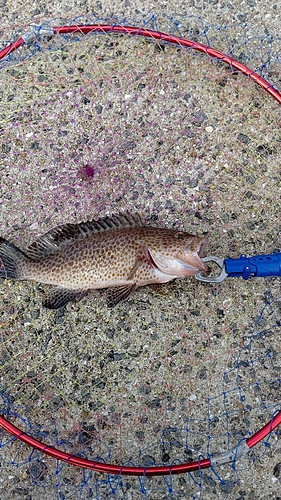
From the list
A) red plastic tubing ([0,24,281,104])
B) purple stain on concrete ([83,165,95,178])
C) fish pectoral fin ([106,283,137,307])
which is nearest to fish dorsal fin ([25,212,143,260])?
fish pectoral fin ([106,283,137,307])

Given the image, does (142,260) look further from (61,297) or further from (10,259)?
(10,259)

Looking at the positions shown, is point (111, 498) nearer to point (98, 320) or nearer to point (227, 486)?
point (227, 486)

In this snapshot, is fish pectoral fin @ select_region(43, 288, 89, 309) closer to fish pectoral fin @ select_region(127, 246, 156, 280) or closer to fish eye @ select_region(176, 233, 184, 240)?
fish pectoral fin @ select_region(127, 246, 156, 280)

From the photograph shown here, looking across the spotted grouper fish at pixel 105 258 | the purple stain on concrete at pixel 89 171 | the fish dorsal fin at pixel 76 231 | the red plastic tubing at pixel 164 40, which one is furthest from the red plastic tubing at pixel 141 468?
the fish dorsal fin at pixel 76 231

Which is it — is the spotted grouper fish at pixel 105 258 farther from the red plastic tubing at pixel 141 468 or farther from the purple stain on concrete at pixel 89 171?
the red plastic tubing at pixel 141 468

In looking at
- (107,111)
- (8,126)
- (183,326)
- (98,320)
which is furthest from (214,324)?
(8,126)
